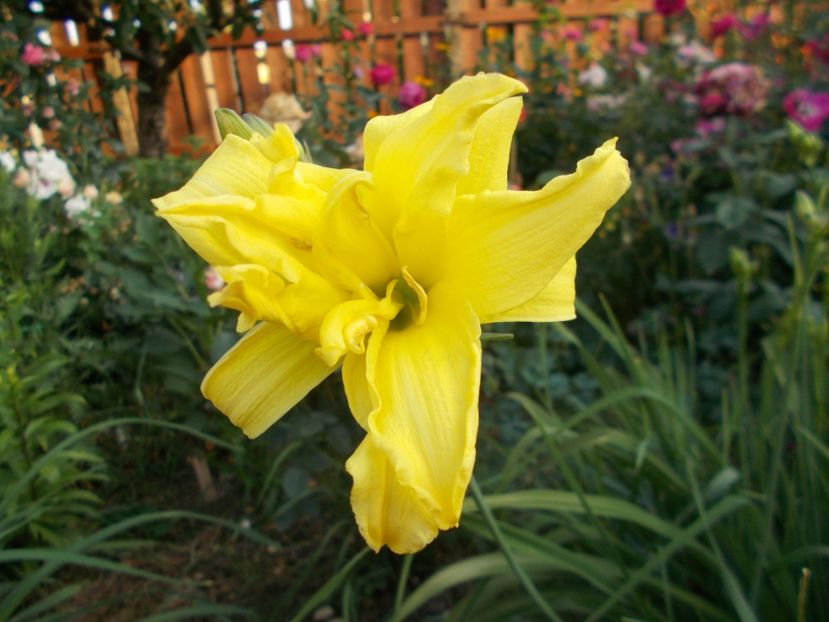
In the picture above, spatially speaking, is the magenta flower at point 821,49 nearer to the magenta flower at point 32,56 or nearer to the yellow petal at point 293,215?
the yellow petal at point 293,215

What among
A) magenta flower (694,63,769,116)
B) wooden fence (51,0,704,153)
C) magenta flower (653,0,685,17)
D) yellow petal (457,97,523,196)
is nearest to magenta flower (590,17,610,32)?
wooden fence (51,0,704,153)

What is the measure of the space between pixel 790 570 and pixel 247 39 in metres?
4.91

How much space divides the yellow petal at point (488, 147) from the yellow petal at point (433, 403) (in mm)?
100

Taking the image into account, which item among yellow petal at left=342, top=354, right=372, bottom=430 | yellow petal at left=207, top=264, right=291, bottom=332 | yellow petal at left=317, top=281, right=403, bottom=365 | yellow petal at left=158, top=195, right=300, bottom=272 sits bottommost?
yellow petal at left=342, top=354, right=372, bottom=430

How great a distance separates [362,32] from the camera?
148 inches

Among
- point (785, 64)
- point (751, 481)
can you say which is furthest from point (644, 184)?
point (751, 481)

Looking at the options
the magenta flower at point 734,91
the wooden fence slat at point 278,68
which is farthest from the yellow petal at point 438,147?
the wooden fence slat at point 278,68

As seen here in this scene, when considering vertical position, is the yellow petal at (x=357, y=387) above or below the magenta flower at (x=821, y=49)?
above

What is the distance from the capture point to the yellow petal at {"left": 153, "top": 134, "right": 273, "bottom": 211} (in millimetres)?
586

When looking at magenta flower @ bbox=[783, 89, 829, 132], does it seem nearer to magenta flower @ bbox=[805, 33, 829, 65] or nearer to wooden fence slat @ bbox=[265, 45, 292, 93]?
magenta flower @ bbox=[805, 33, 829, 65]

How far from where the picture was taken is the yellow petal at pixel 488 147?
1.96ft

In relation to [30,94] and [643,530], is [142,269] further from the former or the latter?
[643,530]

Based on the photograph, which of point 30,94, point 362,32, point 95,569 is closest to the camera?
point 95,569

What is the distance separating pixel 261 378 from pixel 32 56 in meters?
2.55
